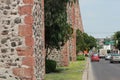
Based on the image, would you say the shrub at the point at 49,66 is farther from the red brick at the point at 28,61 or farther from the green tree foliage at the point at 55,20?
the red brick at the point at 28,61

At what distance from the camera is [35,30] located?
1589cm

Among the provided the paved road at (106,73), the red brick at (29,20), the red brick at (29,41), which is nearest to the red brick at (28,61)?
the red brick at (29,41)

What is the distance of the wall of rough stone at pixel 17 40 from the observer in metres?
15.1

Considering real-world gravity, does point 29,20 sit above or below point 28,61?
above

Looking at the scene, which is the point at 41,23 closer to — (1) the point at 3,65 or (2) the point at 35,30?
(2) the point at 35,30

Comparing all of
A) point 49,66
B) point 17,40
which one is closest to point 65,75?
point 49,66

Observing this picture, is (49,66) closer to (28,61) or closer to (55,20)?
(55,20)

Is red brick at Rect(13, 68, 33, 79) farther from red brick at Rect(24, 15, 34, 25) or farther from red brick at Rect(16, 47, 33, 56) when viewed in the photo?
red brick at Rect(24, 15, 34, 25)

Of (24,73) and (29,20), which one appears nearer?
(24,73)

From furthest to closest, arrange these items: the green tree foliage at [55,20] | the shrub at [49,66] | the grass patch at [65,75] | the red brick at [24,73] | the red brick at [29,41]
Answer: the shrub at [49,66] < the green tree foliage at [55,20] < the grass patch at [65,75] < the red brick at [29,41] < the red brick at [24,73]

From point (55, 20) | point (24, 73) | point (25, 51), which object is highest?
point (55, 20)

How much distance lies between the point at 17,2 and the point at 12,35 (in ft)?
4.16

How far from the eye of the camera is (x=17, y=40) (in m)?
15.3

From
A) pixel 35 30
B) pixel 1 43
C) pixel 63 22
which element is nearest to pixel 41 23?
pixel 35 30
